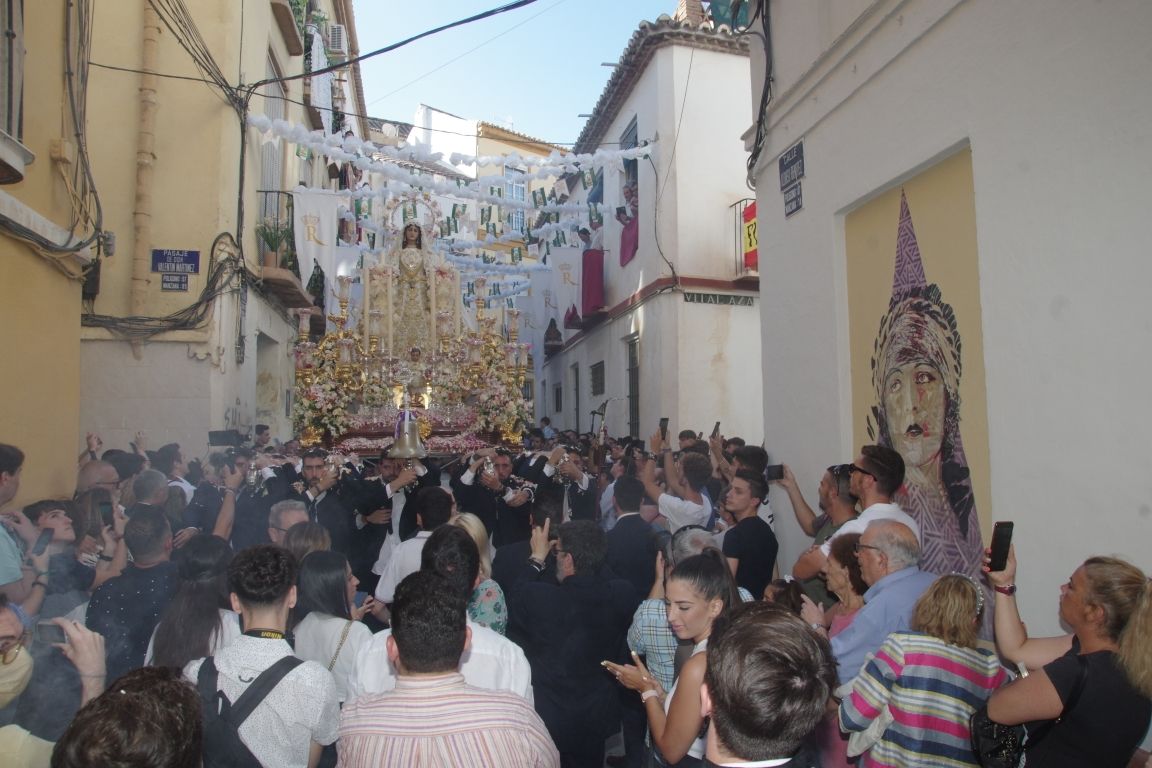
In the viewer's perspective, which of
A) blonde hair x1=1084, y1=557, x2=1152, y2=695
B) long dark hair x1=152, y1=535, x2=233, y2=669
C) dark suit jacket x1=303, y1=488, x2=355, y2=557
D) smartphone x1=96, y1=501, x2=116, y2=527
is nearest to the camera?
blonde hair x1=1084, y1=557, x2=1152, y2=695

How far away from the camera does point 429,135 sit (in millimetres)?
27078

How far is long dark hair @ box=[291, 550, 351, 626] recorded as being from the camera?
305cm

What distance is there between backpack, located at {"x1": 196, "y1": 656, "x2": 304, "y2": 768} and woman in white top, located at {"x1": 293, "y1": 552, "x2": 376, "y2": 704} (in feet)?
2.00

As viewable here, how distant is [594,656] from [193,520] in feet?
11.1

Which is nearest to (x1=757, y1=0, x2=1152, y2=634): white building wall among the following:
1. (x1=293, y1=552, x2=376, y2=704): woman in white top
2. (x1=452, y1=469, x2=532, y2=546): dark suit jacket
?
(x1=293, y1=552, x2=376, y2=704): woman in white top

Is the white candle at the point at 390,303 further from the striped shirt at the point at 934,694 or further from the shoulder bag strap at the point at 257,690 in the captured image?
the striped shirt at the point at 934,694

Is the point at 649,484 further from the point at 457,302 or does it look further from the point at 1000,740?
the point at 457,302

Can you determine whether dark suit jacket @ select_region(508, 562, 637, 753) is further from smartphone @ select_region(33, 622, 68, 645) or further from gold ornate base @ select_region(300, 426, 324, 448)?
gold ornate base @ select_region(300, 426, 324, 448)

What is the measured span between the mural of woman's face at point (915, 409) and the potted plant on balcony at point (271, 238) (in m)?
9.20

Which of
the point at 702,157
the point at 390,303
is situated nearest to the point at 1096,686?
the point at 390,303

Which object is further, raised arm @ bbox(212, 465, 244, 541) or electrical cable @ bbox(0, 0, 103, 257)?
electrical cable @ bbox(0, 0, 103, 257)

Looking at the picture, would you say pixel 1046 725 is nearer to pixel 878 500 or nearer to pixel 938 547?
pixel 878 500

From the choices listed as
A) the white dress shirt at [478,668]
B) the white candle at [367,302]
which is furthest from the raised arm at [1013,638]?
the white candle at [367,302]

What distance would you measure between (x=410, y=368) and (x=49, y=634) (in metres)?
7.95
